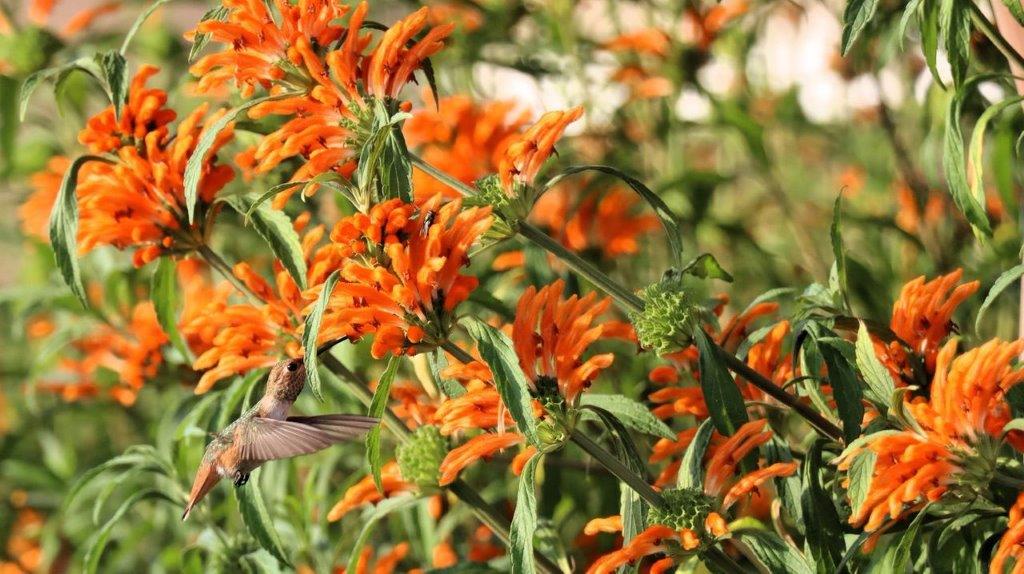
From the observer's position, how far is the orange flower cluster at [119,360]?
189cm

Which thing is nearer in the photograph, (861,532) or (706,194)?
(861,532)

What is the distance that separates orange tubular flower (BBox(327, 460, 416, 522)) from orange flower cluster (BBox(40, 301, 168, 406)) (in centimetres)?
47

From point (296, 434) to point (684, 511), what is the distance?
0.38 meters

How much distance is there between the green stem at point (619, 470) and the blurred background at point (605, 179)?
46cm

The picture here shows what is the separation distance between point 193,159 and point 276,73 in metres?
0.12

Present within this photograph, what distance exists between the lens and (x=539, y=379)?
1208 mm

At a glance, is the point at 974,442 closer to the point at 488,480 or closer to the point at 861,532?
the point at 861,532

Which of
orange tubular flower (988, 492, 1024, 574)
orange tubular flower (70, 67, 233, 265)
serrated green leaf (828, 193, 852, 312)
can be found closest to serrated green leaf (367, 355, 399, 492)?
orange tubular flower (70, 67, 233, 265)

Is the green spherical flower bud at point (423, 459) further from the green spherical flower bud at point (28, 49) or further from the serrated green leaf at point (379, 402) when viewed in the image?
the green spherical flower bud at point (28, 49)

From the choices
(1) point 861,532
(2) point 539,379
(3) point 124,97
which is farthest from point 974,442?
(3) point 124,97

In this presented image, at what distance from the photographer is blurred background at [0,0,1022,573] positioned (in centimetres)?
193

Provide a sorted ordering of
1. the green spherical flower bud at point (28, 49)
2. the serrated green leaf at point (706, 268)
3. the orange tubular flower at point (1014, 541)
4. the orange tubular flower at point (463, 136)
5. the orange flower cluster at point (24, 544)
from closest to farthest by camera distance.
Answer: the orange tubular flower at point (1014, 541) < the serrated green leaf at point (706, 268) < the orange tubular flower at point (463, 136) < the green spherical flower bud at point (28, 49) < the orange flower cluster at point (24, 544)

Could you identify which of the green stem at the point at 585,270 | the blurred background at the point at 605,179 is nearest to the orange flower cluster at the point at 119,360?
the blurred background at the point at 605,179

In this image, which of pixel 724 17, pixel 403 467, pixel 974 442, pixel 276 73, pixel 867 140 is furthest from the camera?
pixel 867 140
